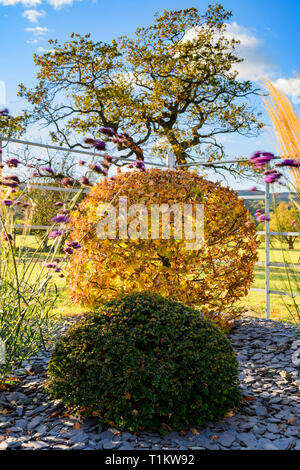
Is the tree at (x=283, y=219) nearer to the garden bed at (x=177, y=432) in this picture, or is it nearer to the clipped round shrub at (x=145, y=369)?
the clipped round shrub at (x=145, y=369)

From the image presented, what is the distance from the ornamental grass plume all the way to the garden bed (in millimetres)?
1372

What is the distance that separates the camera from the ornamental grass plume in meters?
2.10

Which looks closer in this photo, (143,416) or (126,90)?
A: (143,416)

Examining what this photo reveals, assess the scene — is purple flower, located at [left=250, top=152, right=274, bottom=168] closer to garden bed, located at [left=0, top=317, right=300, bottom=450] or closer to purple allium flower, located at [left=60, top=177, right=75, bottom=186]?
purple allium flower, located at [left=60, top=177, right=75, bottom=186]

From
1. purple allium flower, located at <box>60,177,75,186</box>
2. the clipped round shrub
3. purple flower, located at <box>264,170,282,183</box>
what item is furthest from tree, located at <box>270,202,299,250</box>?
purple allium flower, located at <box>60,177,75,186</box>

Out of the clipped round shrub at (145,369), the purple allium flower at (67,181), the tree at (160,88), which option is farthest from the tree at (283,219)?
the tree at (160,88)

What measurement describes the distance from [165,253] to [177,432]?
159 centimetres

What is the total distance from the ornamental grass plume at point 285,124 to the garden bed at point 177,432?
137 cm

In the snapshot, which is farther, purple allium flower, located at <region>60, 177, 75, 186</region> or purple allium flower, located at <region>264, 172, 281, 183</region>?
purple allium flower, located at <region>60, 177, 75, 186</region>

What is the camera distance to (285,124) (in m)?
2.11

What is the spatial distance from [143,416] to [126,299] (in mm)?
680

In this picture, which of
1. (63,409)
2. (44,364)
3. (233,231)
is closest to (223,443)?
(63,409)
